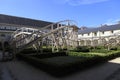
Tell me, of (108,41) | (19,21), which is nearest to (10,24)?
(19,21)

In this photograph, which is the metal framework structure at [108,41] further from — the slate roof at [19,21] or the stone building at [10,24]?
the stone building at [10,24]

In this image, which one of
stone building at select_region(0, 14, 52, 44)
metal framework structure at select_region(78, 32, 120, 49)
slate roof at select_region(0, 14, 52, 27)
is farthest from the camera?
slate roof at select_region(0, 14, 52, 27)

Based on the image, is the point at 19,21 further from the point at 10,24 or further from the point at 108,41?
the point at 108,41

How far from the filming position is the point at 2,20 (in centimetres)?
4431

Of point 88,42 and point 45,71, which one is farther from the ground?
point 88,42

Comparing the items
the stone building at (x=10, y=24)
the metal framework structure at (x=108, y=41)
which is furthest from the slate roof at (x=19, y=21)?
the metal framework structure at (x=108, y=41)

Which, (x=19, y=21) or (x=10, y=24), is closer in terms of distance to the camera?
(x=10, y=24)

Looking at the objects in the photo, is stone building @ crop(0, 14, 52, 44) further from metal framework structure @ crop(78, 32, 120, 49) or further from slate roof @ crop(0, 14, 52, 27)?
metal framework structure @ crop(78, 32, 120, 49)

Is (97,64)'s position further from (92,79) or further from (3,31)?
(3,31)

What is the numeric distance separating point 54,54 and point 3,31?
3151 cm

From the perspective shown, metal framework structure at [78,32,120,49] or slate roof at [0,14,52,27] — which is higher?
slate roof at [0,14,52,27]

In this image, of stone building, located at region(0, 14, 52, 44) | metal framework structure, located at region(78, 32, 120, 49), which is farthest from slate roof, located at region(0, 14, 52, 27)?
metal framework structure, located at region(78, 32, 120, 49)

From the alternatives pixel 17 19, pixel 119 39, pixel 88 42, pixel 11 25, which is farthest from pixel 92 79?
pixel 17 19

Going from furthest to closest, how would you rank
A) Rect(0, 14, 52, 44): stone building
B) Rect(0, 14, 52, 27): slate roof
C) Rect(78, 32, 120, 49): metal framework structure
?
Rect(0, 14, 52, 27): slate roof
Rect(0, 14, 52, 44): stone building
Rect(78, 32, 120, 49): metal framework structure
